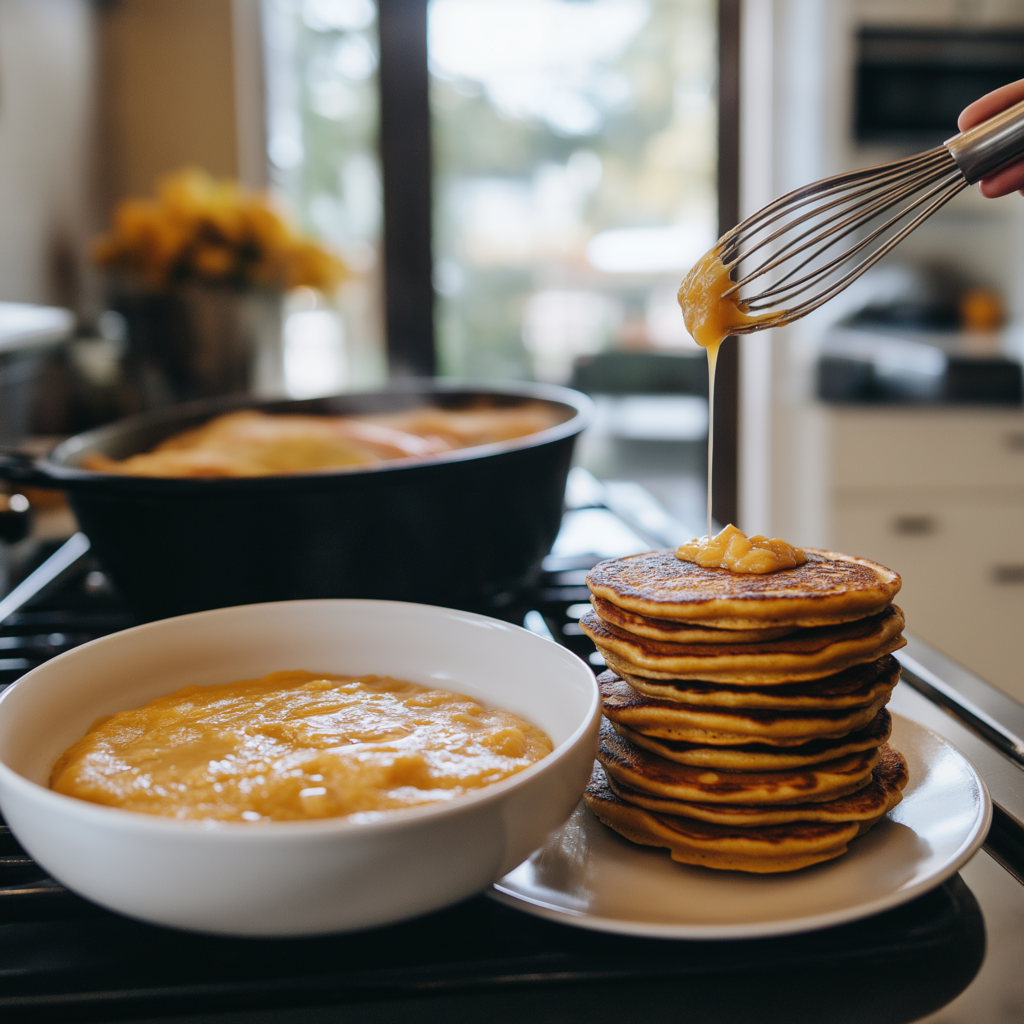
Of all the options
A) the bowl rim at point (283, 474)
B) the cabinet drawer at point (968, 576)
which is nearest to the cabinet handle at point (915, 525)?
the cabinet drawer at point (968, 576)

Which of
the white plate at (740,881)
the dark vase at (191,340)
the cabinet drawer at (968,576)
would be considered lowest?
the cabinet drawer at (968,576)

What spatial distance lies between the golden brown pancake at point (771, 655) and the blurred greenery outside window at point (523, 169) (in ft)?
8.08

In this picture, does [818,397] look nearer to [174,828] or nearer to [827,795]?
[827,795]

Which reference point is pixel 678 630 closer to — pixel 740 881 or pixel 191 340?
pixel 740 881

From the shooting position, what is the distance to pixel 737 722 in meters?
0.47

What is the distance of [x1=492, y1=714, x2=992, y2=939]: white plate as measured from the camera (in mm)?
402

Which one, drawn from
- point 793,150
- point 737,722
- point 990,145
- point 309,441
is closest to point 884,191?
point 990,145

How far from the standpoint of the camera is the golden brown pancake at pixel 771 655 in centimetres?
46

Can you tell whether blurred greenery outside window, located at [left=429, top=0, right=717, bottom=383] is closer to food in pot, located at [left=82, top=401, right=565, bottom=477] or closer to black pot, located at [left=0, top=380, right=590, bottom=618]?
food in pot, located at [left=82, top=401, right=565, bottom=477]

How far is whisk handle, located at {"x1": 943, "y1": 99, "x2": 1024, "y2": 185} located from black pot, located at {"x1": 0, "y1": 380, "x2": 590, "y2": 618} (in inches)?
14.0

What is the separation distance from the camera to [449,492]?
0.75m

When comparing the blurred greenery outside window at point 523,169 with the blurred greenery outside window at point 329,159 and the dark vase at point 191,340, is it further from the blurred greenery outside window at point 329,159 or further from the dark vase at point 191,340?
the dark vase at point 191,340

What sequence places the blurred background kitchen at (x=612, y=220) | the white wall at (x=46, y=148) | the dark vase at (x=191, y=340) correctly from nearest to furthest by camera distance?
the white wall at (x=46, y=148) < the dark vase at (x=191, y=340) < the blurred background kitchen at (x=612, y=220)

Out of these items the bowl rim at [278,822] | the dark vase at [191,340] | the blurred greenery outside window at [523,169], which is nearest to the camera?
the bowl rim at [278,822]
